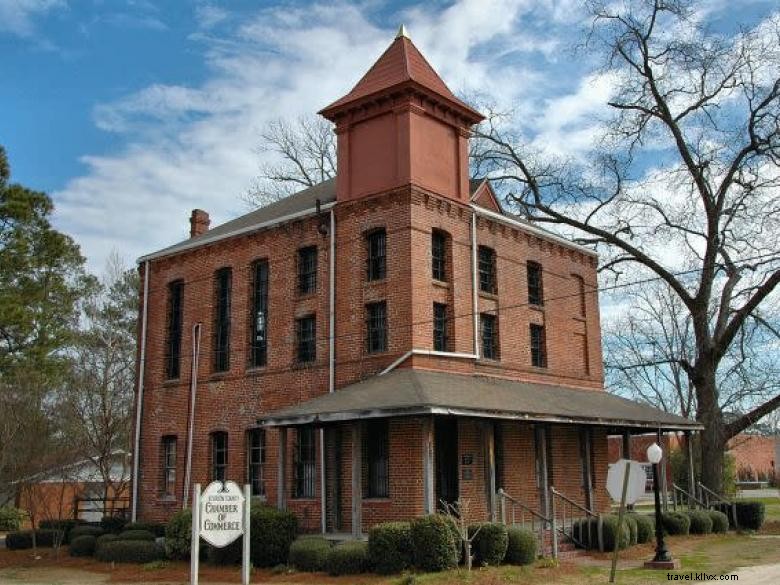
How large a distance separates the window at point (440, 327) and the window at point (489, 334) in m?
1.60

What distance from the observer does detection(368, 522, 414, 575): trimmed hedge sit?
17406mm

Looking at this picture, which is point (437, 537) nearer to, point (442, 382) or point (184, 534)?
point (442, 382)

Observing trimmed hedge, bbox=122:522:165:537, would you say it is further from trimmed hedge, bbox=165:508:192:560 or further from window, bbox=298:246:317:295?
window, bbox=298:246:317:295

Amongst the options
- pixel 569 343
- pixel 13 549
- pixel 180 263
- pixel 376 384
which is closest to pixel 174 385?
pixel 180 263

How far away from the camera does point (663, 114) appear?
3447 centimetres

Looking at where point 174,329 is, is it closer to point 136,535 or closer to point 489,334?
point 136,535

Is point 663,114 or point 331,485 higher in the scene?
point 663,114

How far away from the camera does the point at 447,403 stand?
18625mm

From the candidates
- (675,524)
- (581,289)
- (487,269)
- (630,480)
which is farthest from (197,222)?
(630,480)

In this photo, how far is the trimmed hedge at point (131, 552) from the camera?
72.9 ft

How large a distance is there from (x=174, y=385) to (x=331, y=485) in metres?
8.35

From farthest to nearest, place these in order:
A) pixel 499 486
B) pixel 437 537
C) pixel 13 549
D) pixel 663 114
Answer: pixel 663 114 < pixel 13 549 < pixel 499 486 < pixel 437 537

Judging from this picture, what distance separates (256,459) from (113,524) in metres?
6.03

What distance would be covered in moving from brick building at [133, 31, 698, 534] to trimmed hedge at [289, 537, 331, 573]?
136 cm
